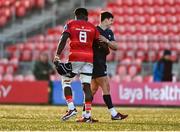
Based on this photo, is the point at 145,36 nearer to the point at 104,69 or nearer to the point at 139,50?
the point at 139,50

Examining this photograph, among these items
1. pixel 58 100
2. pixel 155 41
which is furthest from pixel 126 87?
pixel 155 41

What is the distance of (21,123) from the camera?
14.4 metres

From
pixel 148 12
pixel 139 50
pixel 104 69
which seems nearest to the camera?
pixel 104 69

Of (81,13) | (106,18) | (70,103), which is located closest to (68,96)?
(70,103)

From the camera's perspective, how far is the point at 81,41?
50.2ft

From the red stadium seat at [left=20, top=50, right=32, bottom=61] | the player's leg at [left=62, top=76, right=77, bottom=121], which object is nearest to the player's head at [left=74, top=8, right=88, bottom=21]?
the player's leg at [left=62, top=76, right=77, bottom=121]

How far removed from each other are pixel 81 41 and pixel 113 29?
60.5ft

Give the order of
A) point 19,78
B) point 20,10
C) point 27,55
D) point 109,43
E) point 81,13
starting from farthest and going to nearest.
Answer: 1. point 20,10
2. point 27,55
3. point 19,78
4. point 109,43
5. point 81,13

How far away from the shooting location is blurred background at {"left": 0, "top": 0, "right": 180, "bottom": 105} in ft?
Result: 96.5

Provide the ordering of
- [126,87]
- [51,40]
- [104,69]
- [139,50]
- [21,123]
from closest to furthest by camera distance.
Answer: [21,123]
[104,69]
[126,87]
[139,50]
[51,40]

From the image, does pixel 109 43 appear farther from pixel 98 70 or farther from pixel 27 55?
pixel 27 55

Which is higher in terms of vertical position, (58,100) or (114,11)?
(114,11)

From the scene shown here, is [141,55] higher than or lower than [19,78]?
higher

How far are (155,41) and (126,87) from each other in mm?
4870
